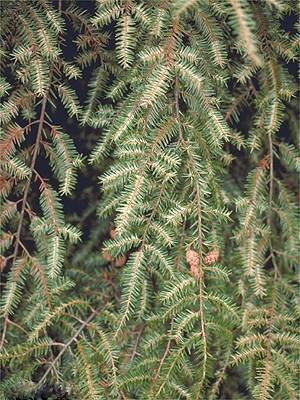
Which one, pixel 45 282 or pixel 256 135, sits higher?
pixel 256 135

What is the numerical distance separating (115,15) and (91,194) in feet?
1.97

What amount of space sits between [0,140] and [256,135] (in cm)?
51

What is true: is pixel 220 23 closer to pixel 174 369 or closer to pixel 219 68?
pixel 219 68

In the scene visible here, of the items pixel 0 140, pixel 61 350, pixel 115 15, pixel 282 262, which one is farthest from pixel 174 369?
pixel 115 15

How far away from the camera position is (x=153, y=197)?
44.4 inches

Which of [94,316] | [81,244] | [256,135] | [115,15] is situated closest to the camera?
[115,15]

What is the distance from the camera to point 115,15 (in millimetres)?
1056

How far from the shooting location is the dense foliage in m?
1.08

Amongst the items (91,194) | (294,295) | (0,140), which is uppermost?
(0,140)

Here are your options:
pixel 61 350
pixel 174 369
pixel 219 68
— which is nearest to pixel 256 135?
pixel 219 68

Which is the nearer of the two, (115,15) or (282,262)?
(115,15)

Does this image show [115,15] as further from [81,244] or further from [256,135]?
[81,244]

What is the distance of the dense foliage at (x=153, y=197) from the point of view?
3.55 feet

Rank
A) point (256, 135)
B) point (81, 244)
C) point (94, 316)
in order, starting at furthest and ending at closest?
point (81, 244)
point (94, 316)
point (256, 135)
